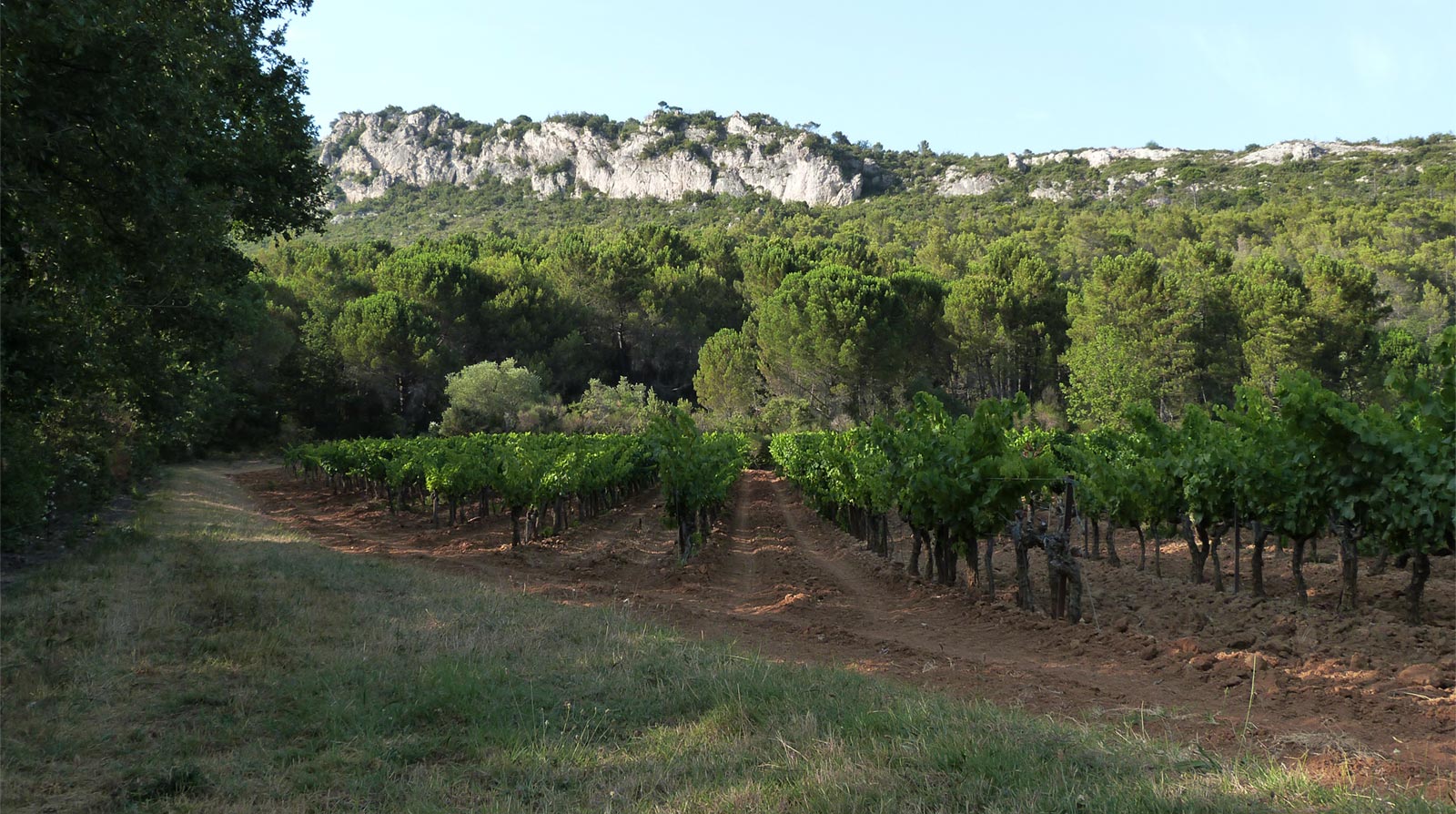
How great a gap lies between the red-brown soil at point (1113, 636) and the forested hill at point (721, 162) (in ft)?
252

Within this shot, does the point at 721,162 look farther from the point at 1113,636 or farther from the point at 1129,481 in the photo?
the point at 1113,636

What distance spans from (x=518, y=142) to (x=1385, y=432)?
385 feet

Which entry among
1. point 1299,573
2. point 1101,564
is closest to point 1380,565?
point 1299,573

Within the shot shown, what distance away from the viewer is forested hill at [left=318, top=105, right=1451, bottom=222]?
8706 cm

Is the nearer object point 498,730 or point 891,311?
point 498,730

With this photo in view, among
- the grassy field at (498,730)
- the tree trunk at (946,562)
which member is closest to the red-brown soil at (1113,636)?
the tree trunk at (946,562)

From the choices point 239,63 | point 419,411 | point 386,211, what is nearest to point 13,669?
point 239,63

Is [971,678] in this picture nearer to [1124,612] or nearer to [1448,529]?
[1124,612]

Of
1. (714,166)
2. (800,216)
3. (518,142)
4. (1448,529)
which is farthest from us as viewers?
(518,142)

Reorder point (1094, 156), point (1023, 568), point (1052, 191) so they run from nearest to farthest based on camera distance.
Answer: point (1023, 568) < point (1052, 191) < point (1094, 156)

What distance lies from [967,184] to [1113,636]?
95380 millimetres

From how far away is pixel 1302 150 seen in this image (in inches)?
3339

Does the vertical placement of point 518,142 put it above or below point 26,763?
above

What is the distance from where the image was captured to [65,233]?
20.0 ft
